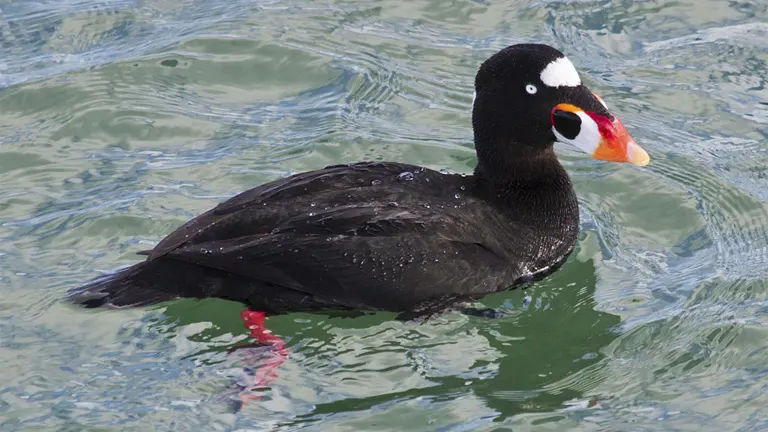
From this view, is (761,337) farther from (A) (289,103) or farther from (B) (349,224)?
(A) (289,103)

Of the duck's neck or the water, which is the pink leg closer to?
the water

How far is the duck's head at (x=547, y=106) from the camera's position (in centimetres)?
772

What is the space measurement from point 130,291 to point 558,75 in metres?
2.93

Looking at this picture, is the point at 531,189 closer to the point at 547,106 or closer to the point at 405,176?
the point at 547,106

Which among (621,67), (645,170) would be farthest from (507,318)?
(621,67)

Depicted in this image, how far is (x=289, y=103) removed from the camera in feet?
33.3

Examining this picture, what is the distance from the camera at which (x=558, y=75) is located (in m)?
7.70

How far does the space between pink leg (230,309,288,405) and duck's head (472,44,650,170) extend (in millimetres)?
2005

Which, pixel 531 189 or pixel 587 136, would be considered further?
pixel 531 189

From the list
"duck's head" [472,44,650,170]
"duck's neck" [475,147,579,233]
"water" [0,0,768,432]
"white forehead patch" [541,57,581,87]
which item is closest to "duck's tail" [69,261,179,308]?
"water" [0,0,768,432]

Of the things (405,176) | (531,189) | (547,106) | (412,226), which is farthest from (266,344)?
(547,106)

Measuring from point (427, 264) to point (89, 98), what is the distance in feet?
13.2

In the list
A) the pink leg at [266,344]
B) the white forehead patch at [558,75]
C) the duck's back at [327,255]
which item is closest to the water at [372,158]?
the pink leg at [266,344]

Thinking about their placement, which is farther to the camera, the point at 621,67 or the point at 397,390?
the point at 621,67
